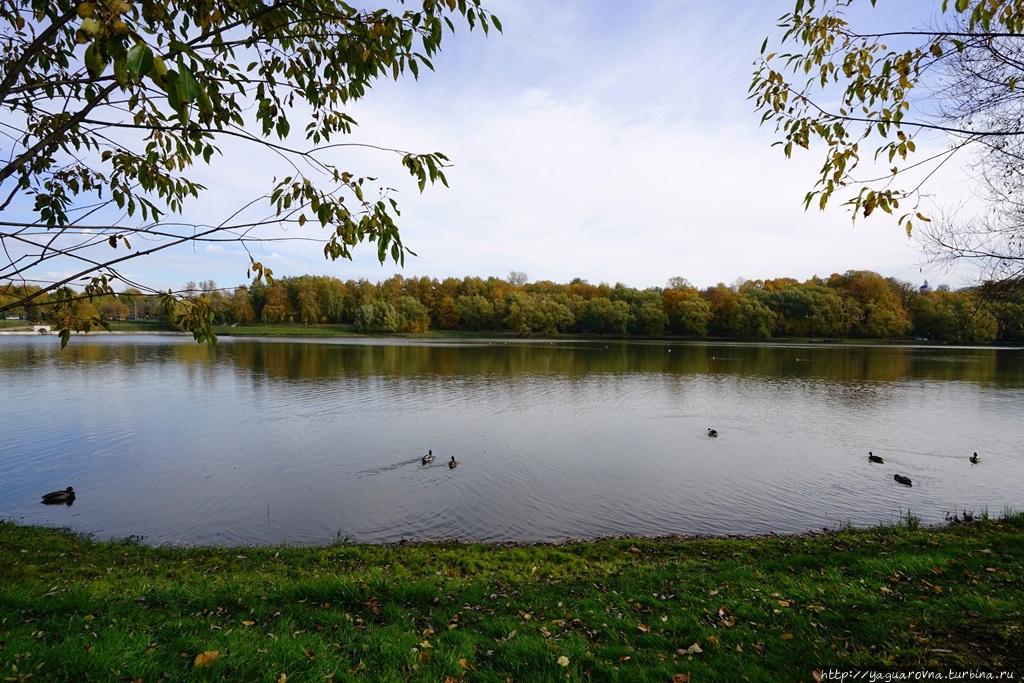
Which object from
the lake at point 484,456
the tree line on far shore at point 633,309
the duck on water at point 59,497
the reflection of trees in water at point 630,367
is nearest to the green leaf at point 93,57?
the lake at point 484,456

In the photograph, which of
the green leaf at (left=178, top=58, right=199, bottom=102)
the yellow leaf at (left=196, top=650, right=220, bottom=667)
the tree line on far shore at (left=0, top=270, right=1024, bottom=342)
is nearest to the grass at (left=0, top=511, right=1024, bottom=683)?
the yellow leaf at (left=196, top=650, right=220, bottom=667)

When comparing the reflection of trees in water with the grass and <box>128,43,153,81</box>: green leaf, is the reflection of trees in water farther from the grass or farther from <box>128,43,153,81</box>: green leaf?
<box>128,43,153,81</box>: green leaf

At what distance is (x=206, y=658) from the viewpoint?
4.54 metres

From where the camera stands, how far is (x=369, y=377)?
38.9m

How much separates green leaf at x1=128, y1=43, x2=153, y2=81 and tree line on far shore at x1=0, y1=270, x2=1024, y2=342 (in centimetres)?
8947

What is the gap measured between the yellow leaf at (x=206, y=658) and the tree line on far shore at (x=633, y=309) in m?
86.7

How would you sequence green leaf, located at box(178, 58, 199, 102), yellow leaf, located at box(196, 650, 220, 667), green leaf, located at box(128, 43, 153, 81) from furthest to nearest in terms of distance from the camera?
yellow leaf, located at box(196, 650, 220, 667) → green leaf, located at box(178, 58, 199, 102) → green leaf, located at box(128, 43, 153, 81)

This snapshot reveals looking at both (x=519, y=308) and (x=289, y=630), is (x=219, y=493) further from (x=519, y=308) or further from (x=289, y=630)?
(x=519, y=308)

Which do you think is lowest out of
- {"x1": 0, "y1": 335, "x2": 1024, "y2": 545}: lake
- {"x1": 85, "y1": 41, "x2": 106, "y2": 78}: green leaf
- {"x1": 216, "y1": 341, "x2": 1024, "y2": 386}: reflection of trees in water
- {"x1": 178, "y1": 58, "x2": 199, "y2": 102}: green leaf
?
{"x1": 0, "y1": 335, "x2": 1024, "y2": 545}: lake

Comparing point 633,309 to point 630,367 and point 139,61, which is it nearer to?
point 630,367

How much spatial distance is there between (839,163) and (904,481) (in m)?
15.4

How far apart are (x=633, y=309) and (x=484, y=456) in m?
106

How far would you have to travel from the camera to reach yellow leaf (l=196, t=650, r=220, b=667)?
14.6ft

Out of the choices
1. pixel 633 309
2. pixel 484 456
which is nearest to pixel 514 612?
pixel 484 456
